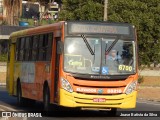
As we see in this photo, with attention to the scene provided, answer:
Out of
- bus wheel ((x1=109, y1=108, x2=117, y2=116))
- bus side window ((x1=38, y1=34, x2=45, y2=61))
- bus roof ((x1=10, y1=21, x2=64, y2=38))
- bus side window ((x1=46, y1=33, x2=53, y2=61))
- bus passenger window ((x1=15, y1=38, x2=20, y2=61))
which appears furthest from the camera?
bus passenger window ((x1=15, y1=38, x2=20, y2=61))

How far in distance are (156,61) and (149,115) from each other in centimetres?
3258

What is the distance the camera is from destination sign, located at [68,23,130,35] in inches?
793

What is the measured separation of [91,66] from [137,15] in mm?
32281

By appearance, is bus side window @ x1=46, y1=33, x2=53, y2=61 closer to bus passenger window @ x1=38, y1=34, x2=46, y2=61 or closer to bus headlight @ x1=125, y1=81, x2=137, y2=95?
bus passenger window @ x1=38, y1=34, x2=46, y2=61

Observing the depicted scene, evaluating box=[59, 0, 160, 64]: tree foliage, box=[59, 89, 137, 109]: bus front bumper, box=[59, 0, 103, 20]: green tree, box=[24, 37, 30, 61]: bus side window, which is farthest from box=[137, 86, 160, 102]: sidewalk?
box=[59, 89, 137, 109]: bus front bumper

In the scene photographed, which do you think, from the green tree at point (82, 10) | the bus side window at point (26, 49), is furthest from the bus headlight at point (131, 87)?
the green tree at point (82, 10)

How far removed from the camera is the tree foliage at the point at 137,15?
168 feet

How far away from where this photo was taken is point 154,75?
59.8 m

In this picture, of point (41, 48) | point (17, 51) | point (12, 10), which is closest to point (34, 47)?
point (41, 48)

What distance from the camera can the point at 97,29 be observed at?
A: 2028 centimetres

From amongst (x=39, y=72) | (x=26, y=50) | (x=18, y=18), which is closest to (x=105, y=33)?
(x=39, y=72)

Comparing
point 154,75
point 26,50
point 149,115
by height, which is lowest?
point 154,75

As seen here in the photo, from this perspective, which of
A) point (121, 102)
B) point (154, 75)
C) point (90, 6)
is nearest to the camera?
point (121, 102)

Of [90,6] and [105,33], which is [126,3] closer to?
[90,6]
